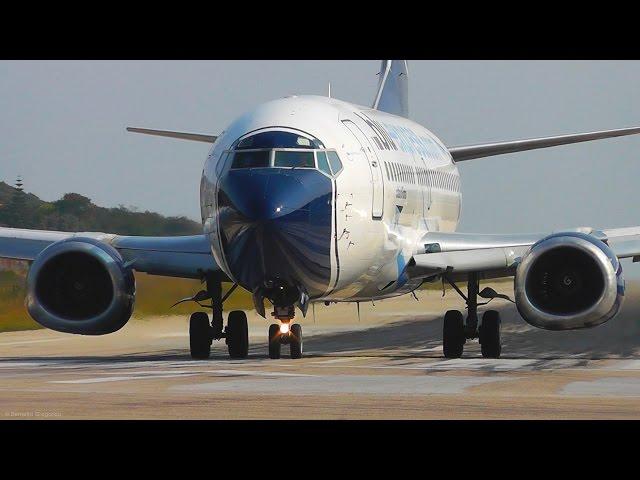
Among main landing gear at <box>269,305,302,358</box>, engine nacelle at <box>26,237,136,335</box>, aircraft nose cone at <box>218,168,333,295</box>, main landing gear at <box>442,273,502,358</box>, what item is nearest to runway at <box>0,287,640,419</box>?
main landing gear at <box>269,305,302,358</box>

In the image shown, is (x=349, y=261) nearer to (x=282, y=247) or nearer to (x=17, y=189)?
(x=282, y=247)

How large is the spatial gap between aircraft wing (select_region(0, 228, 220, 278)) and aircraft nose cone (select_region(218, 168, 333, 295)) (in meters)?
3.17

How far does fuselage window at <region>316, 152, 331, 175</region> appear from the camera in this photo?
22.4m

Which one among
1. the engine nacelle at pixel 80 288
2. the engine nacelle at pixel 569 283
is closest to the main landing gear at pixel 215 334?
the engine nacelle at pixel 80 288

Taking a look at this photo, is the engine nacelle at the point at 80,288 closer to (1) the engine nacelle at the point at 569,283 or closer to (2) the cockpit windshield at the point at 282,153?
(2) the cockpit windshield at the point at 282,153

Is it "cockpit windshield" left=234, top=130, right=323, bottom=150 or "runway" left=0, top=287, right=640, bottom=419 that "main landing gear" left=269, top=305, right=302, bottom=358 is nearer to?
"runway" left=0, top=287, right=640, bottom=419

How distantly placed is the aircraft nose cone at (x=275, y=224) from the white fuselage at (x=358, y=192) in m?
0.28

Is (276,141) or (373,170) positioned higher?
(276,141)

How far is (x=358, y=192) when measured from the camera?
23.3 m

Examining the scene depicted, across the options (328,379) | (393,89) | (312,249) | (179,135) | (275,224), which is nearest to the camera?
(328,379)

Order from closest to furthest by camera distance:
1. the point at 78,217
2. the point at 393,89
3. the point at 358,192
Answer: the point at 358,192 → the point at 78,217 → the point at 393,89

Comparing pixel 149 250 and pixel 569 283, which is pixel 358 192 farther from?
pixel 149 250

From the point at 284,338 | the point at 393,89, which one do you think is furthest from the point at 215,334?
the point at 393,89

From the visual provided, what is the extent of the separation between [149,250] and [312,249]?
4.69m
